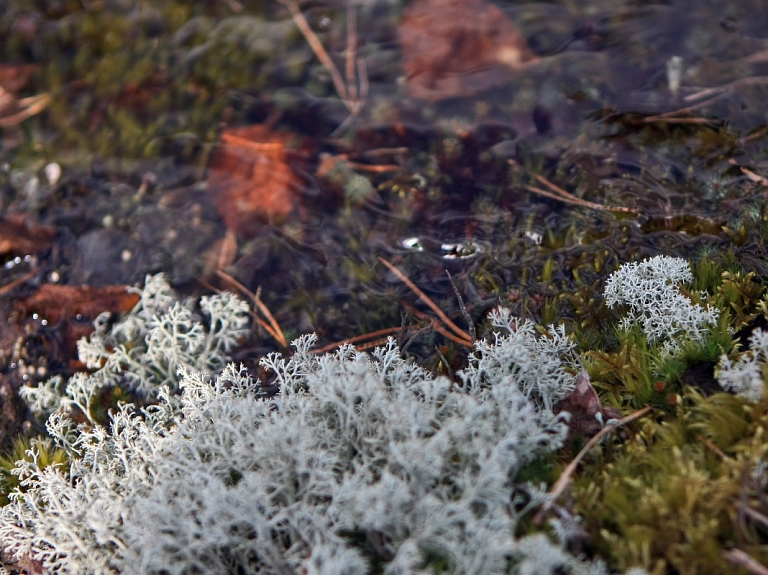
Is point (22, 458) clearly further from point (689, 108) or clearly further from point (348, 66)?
point (689, 108)

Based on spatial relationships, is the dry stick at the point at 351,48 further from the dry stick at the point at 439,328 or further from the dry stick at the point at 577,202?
the dry stick at the point at 439,328

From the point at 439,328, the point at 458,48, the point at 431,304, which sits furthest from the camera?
the point at 458,48

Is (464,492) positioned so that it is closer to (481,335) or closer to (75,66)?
(481,335)

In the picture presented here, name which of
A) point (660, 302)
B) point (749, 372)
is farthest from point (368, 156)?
point (749, 372)

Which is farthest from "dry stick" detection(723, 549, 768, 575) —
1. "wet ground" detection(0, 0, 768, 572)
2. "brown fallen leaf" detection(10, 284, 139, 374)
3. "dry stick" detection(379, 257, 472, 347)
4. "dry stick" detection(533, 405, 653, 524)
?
"brown fallen leaf" detection(10, 284, 139, 374)

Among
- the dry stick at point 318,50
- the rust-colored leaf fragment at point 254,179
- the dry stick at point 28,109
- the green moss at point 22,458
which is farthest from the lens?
the dry stick at point 28,109

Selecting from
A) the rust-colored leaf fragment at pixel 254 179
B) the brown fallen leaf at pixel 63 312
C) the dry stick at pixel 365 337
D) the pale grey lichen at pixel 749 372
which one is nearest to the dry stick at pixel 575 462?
the pale grey lichen at pixel 749 372

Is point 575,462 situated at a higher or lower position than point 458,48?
lower
